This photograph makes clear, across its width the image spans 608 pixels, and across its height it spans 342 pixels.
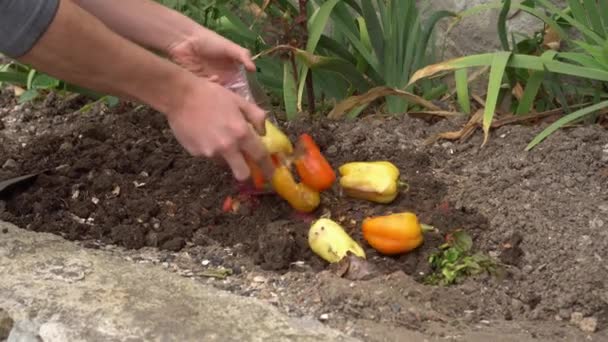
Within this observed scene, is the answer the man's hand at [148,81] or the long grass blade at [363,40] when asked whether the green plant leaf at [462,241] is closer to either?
the man's hand at [148,81]

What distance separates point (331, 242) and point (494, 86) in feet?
2.63

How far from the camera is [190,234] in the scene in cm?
281

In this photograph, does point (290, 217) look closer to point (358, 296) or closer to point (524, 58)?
point (358, 296)

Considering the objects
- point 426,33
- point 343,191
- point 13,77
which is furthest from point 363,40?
point 13,77

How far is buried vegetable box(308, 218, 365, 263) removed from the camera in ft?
8.48

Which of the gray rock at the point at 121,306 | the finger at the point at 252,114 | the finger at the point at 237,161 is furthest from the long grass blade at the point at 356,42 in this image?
the finger at the point at 237,161

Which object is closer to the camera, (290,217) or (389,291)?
(389,291)

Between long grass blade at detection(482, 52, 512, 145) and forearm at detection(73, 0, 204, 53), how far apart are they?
0.86 metres

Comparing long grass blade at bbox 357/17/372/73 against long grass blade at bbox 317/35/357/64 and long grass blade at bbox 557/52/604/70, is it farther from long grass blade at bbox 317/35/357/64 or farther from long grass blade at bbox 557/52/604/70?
long grass blade at bbox 557/52/604/70

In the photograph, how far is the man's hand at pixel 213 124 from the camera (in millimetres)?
2092

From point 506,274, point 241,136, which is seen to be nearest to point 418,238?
point 506,274

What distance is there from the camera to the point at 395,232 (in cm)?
260

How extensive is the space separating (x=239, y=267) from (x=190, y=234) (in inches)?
9.0

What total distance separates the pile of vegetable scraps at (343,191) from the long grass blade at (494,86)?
37cm
